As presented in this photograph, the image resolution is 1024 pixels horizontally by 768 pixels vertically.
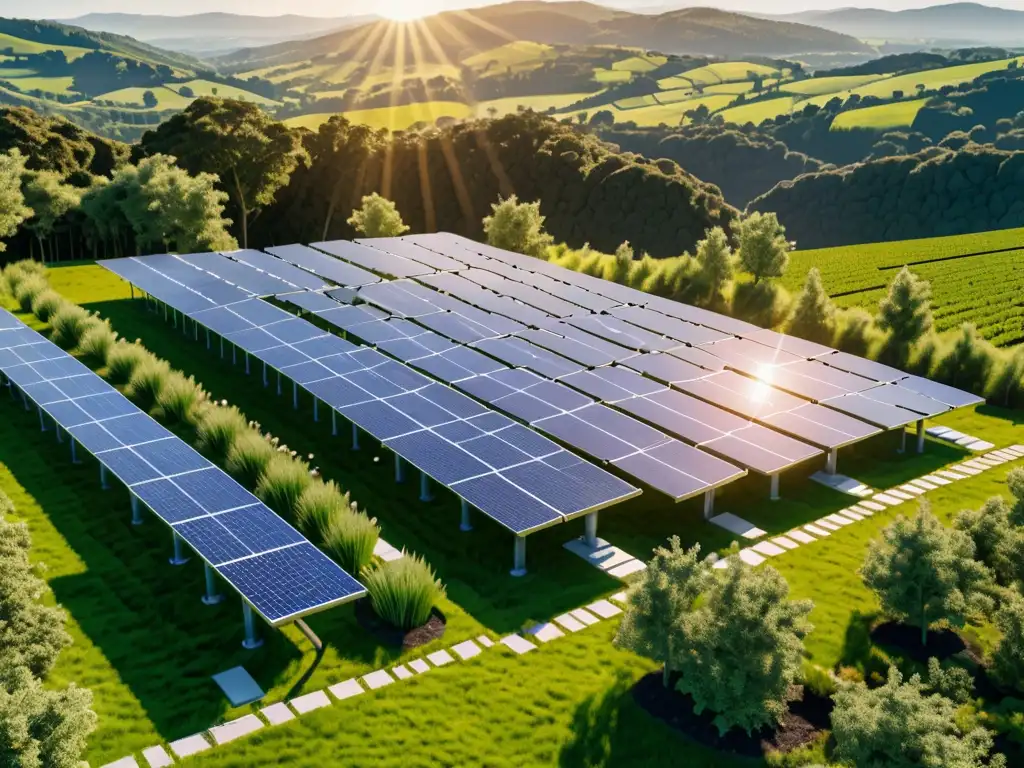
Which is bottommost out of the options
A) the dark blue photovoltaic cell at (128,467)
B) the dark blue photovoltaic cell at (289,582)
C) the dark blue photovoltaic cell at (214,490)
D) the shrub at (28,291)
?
the shrub at (28,291)

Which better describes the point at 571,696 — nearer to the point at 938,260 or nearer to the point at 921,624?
the point at 921,624

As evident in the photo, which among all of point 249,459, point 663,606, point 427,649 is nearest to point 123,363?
point 249,459

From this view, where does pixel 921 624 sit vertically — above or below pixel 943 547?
below

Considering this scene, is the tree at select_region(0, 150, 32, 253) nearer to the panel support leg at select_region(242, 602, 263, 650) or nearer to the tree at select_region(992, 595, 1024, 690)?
the panel support leg at select_region(242, 602, 263, 650)

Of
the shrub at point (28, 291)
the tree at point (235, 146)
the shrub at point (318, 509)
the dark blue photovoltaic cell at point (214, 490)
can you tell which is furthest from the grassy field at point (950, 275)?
the shrub at point (28, 291)

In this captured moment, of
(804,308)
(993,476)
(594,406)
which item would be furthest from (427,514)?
(804,308)

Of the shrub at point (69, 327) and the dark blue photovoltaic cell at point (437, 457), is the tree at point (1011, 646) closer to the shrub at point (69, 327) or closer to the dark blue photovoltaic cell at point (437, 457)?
the dark blue photovoltaic cell at point (437, 457)

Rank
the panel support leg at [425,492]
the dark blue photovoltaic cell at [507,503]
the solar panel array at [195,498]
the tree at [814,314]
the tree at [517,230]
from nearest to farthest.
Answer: the solar panel array at [195,498]
the dark blue photovoltaic cell at [507,503]
the panel support leg at [425,492]
the tree at [814,314]
the tree at [517,230]
